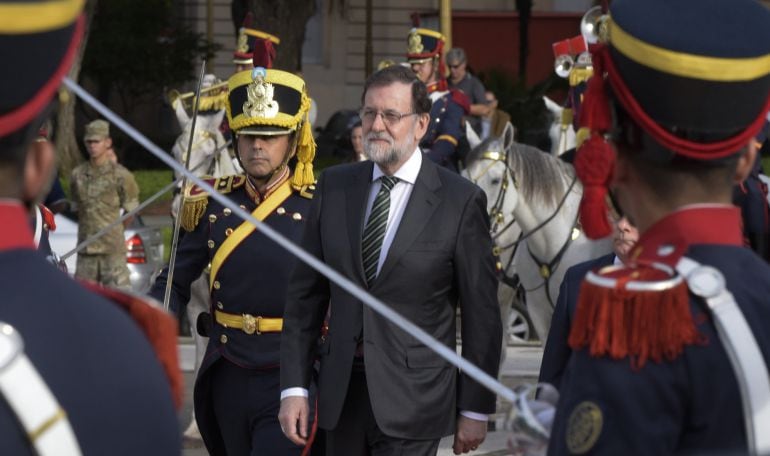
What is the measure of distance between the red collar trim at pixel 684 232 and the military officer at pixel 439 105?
11.2 metres

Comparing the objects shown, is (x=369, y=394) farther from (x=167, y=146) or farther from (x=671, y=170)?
(x=167, y=146)

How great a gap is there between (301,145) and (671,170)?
13.8 ft

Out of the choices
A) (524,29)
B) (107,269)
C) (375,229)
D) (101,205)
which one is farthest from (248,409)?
(524,29)

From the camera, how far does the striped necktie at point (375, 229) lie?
20.2ft

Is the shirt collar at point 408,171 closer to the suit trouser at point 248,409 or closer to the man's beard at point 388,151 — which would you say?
the man's beard at point 388,151

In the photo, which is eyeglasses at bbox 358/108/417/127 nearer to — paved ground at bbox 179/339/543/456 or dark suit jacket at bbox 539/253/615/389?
dark suit jacket at bbox 539/253/615/389

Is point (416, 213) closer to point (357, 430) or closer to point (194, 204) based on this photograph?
point (357, 430)

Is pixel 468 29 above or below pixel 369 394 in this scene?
below

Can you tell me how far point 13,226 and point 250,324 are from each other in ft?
14.2

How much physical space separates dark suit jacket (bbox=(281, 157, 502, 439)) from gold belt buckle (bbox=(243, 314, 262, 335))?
592 mm

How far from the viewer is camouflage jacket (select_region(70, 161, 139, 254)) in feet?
Answer: 48.2

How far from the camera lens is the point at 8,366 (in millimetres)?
2453

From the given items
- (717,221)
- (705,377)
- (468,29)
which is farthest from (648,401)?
(468,29)

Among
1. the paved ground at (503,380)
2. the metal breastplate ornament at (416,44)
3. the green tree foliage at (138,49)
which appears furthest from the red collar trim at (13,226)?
the green tree foliage at (138,49)
